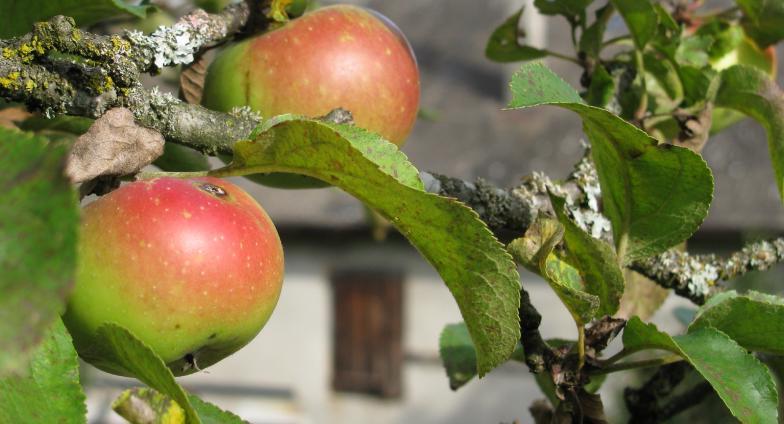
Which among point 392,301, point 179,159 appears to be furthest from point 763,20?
point 392,301

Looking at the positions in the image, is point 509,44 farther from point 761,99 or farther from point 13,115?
point 13,115

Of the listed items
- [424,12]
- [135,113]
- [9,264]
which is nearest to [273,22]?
[135,113]

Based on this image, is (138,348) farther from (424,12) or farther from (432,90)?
(424,12)

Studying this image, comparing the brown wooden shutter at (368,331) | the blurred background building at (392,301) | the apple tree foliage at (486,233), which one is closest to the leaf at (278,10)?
the apple tree foliage at (486,233)

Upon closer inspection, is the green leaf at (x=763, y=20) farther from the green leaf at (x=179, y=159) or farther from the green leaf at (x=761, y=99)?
the green leaf at (x=179, y=159)

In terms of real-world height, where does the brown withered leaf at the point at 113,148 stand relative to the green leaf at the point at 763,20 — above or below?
above

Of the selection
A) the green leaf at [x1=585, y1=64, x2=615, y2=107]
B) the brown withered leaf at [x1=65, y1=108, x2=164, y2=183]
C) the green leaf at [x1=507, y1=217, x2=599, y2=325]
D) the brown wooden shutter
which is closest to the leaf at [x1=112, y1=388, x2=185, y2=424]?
the brown withered leaf at [x1=65, y1=108, x2=164, y2=183]

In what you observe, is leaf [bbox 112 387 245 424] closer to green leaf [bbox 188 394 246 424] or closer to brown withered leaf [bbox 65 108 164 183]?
green leaf [bbox 188 394 246 424]
